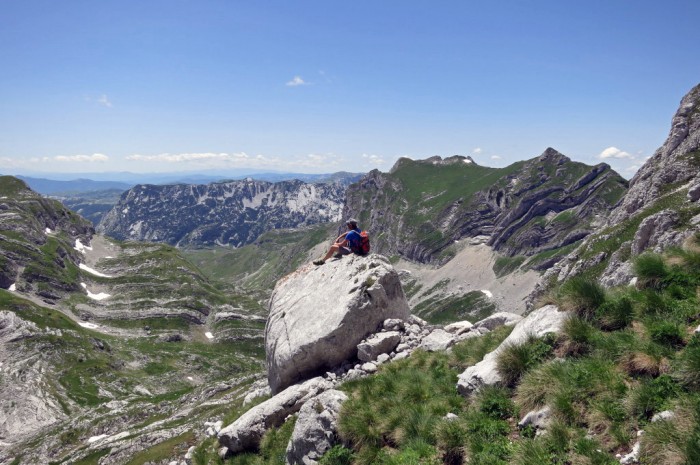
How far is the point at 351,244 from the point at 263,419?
45.3ft

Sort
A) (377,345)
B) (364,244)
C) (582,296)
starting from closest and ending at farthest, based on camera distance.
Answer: (582,296) < (377,345) < (364,244)

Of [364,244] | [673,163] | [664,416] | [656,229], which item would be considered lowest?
[656,229]

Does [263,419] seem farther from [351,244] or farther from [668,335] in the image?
[668,335]

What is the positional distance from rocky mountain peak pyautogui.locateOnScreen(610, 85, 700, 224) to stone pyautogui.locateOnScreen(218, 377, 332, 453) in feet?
575

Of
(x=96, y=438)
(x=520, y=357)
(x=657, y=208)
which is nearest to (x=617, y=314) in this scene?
(x=520, y=357)

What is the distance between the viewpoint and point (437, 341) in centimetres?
2261

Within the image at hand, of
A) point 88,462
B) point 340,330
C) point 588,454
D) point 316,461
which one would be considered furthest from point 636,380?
point 88,462

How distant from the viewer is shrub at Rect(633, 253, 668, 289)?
44.7 feet

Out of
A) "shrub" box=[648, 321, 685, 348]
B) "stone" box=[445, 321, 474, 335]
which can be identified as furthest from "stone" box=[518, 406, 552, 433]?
"stone" box=[445, 321, 474, 335]

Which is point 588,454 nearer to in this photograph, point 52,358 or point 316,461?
point 316,461

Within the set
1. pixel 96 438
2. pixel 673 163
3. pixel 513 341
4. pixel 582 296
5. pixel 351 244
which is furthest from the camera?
pixel 673 163

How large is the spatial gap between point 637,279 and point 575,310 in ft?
8.03

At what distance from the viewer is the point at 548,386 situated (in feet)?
38.5

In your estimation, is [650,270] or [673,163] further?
[673,163]
